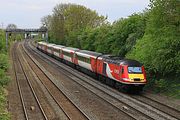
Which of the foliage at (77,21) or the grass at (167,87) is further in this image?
the foliage at (77,21)

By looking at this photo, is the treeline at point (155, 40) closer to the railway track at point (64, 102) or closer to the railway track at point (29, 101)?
the railway track at point (64, 102)

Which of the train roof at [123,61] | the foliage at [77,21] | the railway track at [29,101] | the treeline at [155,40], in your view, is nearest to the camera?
the railway track at [29,101]

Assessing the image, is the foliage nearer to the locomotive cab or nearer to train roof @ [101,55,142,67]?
train roof @ [101,55,142,67]

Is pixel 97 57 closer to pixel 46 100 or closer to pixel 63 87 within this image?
pixel 63 87

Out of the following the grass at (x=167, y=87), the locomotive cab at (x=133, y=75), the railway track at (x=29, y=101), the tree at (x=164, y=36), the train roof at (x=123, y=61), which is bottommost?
the railway track at (x=29, y=101)

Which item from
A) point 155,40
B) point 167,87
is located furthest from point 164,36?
point 167,87

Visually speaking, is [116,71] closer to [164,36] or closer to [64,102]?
Result: [164,36]

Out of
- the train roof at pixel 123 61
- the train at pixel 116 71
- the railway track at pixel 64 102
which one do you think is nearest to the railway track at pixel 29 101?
the railway track at pixel 64 102

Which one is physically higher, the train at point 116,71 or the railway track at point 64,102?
the train at point 116,71

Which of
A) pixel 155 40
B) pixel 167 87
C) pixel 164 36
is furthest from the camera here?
pixel 155 40

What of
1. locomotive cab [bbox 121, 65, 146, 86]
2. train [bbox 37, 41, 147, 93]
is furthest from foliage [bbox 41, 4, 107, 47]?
locomotive cab [bbox 121, 65, 146, 86]

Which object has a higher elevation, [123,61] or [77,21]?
[77,21]

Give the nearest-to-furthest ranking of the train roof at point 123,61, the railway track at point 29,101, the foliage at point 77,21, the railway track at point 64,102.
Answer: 1. the railway track at point 64,102
2. the railway track at point 29,101
3. the train roof at point 123,61
4. the foliage at point 77,21

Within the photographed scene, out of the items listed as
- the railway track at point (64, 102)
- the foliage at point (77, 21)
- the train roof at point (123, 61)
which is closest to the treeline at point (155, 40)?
the train roof at point (123, 61)
